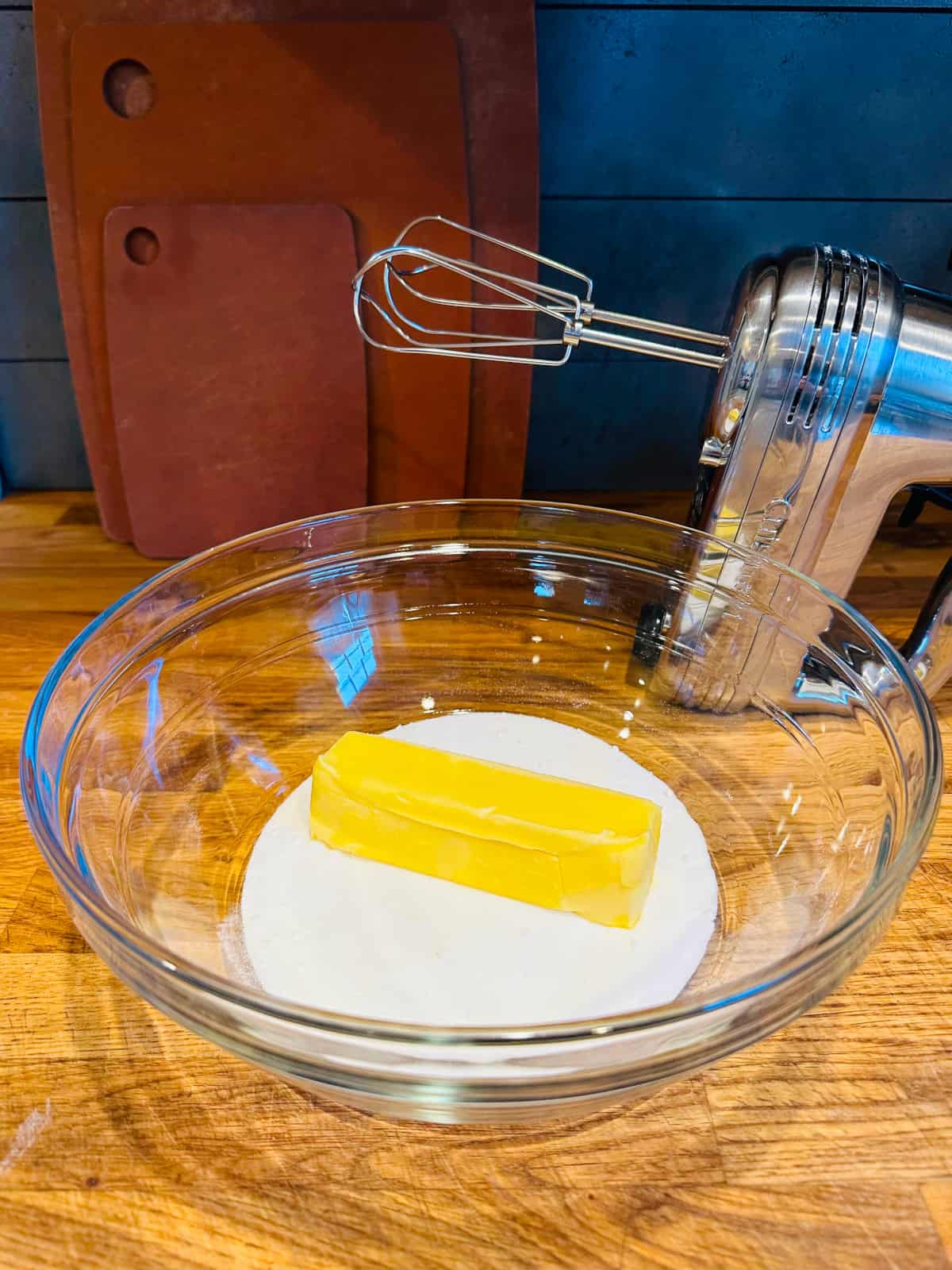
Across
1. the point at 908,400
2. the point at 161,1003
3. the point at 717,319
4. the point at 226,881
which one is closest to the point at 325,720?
the point at 226,881

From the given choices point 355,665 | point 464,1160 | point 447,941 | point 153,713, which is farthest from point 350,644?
point 464,1160

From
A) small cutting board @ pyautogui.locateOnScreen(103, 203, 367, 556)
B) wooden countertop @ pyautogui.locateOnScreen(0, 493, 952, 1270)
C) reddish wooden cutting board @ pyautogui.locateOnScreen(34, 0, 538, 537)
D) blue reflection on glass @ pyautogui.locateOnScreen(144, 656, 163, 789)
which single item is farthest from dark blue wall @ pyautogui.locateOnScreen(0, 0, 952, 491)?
wooden countertop @ pyautogui.locateOnScreen(0, 493, 952, 1270)

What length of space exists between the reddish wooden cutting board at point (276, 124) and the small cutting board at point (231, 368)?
0.02m

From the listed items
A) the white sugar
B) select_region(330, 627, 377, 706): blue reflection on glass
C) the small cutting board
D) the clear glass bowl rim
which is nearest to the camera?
the clear glass bowl rim

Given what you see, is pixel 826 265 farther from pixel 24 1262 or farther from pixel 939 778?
pixel 24 1262

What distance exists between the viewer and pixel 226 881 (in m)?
0.53

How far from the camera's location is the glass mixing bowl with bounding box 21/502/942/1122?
33 centimetres

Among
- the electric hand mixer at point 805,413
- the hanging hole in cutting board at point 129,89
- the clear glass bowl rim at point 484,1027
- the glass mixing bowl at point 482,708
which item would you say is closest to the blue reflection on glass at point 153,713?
the glass mixing bowl at point 482,708

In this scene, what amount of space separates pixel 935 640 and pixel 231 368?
2.02ft

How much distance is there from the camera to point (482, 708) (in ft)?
2.23

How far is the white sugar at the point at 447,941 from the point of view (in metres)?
0.45

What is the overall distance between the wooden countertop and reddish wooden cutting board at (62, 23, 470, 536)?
2.03 feet

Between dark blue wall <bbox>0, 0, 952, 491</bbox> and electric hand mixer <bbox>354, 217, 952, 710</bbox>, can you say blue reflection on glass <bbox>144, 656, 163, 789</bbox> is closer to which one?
electric hand mixer <bbox>354, 217, 952, 710</bbox>

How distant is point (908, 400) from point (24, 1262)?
0.62 metres
